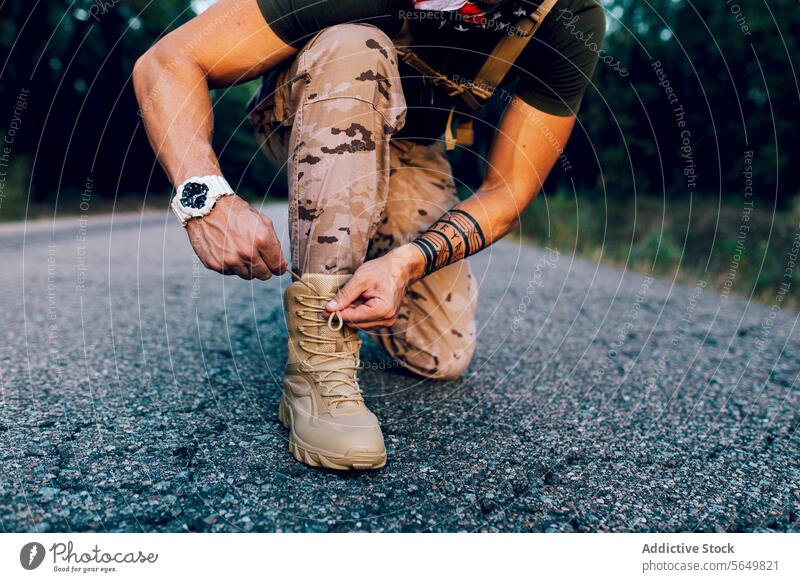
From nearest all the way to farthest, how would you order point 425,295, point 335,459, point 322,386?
point 335,459, point 322,386, point 425,295

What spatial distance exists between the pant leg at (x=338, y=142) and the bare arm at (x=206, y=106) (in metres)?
0.14

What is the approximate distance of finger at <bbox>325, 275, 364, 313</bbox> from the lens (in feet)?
4.37

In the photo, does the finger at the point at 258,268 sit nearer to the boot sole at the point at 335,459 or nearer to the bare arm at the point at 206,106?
the bare arm at the point at 206,106

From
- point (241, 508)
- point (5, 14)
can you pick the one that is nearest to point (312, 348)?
point (241, 508)

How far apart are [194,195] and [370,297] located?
0.47 m

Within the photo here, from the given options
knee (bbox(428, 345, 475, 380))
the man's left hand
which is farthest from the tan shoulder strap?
knee (bbox(428, 345, 475, 380))

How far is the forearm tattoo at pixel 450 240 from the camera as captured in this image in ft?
5.14

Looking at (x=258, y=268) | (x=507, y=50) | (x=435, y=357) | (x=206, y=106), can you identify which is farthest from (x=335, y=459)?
(x=507, y=50)

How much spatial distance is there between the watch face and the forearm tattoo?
0.54 meters

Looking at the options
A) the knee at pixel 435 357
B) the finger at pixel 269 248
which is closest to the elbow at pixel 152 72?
the finger at pixel 269 248

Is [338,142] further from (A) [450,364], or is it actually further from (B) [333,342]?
(A) [450,364]

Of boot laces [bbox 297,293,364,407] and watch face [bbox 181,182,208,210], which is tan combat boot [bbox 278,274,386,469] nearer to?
boot laces [bbox 297,293,364,407]

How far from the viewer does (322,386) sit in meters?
1.39
